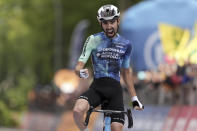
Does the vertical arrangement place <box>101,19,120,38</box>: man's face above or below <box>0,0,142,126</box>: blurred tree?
above

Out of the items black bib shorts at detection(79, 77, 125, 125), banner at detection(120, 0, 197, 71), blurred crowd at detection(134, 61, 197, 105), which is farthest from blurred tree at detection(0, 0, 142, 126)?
black bib shorts at detection(79, 77, 125, 125)

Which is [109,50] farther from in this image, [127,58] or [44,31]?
[44,31]

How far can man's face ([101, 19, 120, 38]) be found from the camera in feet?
35.5

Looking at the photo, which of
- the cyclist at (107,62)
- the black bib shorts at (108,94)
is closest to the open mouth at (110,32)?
the cyclist at (107,62)

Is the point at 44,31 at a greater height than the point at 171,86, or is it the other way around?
the point at 171,86

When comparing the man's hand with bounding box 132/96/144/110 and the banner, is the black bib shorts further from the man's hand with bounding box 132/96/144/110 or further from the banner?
the banner

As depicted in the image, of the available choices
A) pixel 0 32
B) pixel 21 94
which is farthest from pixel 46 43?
pixel 0 32

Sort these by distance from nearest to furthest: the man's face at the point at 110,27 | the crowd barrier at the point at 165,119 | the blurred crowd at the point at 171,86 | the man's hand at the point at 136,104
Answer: the man's face at the point at 110,27
the man's hand at the point at 136,104
the crowd barrier at the point at 165,119
the blurred crowd at the point at 171,86

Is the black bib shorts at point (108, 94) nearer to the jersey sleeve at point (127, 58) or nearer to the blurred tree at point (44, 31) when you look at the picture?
the jersey sleeve at point (127, 58)

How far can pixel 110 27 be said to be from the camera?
1084cm

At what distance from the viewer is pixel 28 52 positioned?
51.3 meters

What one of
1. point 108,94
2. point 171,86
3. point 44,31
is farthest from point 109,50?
point 44,31

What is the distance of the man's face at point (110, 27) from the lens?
35.5ft

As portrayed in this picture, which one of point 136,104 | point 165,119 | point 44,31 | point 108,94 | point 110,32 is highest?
point 110,32
